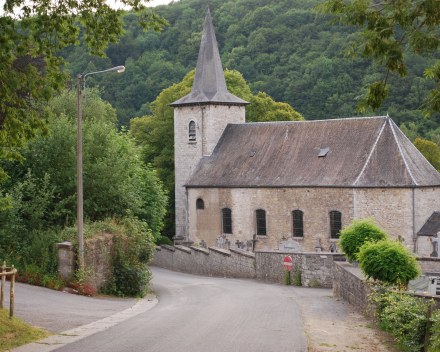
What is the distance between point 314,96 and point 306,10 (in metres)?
19.5

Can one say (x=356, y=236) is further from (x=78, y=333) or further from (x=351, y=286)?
(x=78, y=333)

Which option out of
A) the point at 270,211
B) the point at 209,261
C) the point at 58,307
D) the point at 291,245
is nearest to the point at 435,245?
A: the point at 291,245

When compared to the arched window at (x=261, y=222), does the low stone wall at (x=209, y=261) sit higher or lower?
lower

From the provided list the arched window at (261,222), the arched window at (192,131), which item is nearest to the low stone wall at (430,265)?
the arched window at (261,222)

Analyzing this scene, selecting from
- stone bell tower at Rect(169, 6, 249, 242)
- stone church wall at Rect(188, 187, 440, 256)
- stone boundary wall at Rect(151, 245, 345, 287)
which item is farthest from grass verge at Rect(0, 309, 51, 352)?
stone bell tower at Rect(169, 6, 249, 242)

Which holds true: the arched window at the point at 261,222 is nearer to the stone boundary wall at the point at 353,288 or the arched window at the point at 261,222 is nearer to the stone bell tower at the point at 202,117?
the stone bell tower at the point at 202,117

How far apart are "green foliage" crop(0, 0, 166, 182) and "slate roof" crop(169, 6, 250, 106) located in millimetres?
25874

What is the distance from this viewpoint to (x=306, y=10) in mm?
75438

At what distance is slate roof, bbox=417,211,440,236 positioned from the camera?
28.1 m

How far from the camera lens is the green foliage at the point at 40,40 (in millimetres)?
9781

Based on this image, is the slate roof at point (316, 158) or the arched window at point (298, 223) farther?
the arched window at point (298, 223)

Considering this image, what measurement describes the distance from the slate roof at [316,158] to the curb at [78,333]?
59.7 feet

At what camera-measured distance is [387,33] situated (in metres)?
7.76

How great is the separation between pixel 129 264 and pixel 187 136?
68.7 ft
